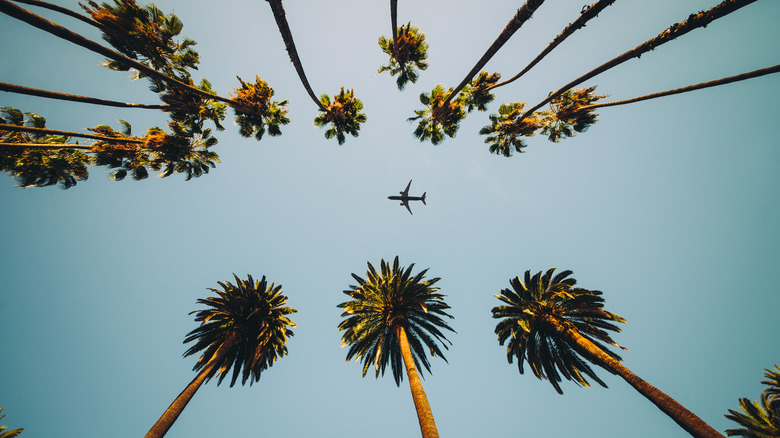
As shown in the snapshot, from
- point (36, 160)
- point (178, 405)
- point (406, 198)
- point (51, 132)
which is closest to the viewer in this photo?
point (51, 132)

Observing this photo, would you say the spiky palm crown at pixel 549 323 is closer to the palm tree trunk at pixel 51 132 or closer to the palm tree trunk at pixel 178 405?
the palm tree trunk at pixel 178 405

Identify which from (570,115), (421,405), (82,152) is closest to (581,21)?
(570,115)

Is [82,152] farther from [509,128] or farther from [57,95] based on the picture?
[509,128]

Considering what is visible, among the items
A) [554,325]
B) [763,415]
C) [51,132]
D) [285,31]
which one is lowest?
[763,415]

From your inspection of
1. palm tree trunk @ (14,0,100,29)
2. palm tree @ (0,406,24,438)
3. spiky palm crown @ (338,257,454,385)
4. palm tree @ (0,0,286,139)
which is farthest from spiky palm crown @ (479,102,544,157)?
palm tree @ (0,406,24,438)

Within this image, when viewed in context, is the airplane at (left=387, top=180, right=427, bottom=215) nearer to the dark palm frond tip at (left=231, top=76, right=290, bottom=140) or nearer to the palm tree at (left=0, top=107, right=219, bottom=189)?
the dark palm frond tip at (left=231, top=76, right=290, bottom=140)

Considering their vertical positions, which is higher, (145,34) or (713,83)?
(145,34)

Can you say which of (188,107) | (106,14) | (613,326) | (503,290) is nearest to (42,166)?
(188,107)

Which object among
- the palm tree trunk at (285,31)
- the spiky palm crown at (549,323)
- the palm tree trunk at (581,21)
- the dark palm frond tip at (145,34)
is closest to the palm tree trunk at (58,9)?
the dark palm frond tip at (145,34)
